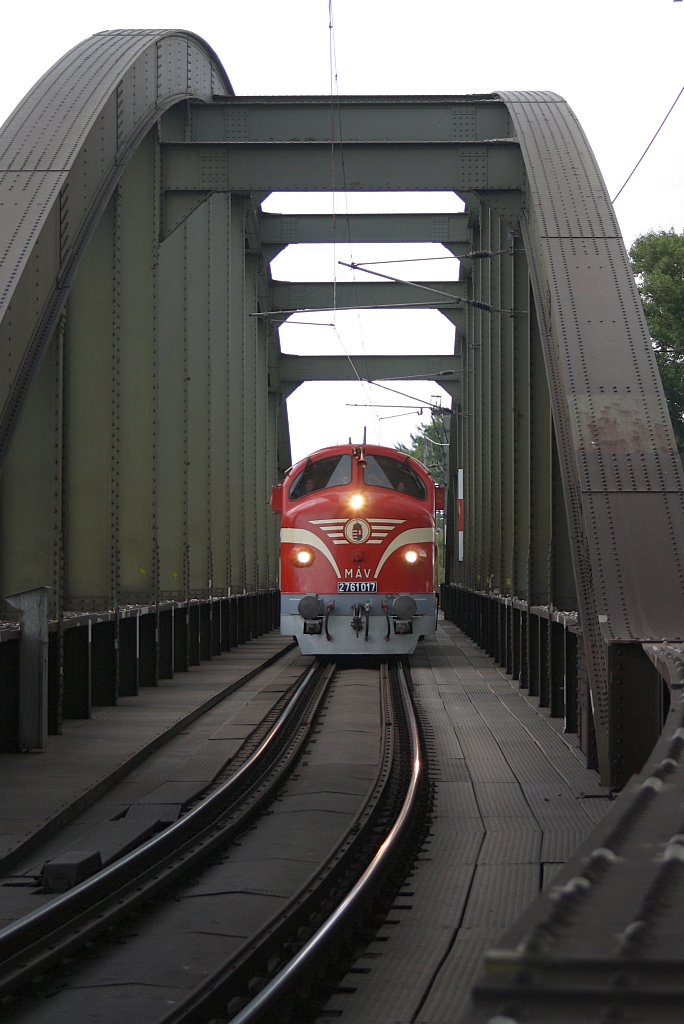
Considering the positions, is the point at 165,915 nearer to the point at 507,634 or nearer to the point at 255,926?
the point at 255,926

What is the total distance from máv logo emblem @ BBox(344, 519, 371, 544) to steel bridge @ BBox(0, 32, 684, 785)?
2267 mm

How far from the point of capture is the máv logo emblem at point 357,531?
1728cm

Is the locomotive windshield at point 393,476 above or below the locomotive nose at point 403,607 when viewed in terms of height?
above

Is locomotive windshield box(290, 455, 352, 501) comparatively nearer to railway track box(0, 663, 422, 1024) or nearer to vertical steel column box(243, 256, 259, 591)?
vertical steel column box(243, 256, 259, 591)

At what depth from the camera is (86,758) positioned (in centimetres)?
949

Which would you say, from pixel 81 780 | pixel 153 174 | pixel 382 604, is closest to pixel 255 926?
pixel 81 780

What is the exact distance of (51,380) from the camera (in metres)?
11.4

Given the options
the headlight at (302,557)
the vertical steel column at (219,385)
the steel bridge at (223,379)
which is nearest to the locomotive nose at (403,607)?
the headlight at (302,557)

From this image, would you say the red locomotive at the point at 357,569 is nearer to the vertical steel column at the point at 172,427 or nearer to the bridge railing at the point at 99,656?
the vertical steel column at the point at 172,427

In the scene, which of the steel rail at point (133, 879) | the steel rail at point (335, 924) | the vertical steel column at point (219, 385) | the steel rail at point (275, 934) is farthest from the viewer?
the vertical steel column at point (219, 385)

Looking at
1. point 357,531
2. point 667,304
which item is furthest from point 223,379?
point 667,304

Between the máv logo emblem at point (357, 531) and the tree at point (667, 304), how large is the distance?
2953 centimetres

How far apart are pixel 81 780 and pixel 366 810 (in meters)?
2.19

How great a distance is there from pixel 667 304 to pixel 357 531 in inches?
1241
